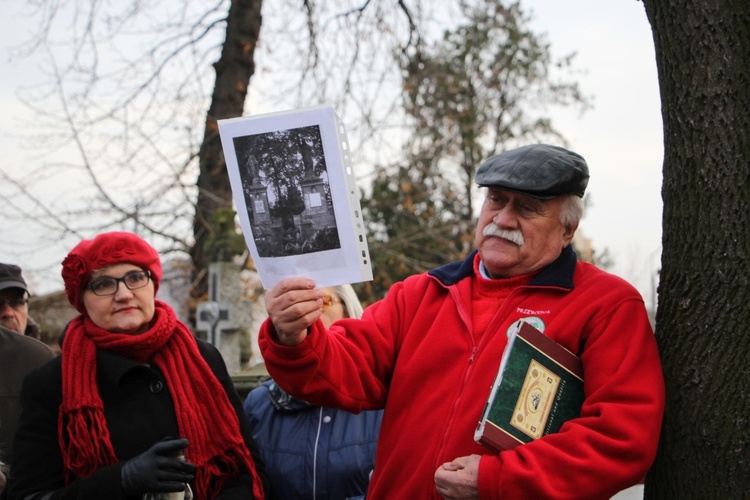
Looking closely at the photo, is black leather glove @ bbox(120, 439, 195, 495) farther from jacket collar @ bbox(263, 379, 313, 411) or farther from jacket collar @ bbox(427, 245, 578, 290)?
jacket collar @ bbox(427, 245, 578, 290)

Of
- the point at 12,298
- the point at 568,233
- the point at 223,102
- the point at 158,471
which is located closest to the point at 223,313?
the point at 223,102

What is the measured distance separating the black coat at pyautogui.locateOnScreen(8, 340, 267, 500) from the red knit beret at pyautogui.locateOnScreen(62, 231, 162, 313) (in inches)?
9.6

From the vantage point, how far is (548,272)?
2363mm

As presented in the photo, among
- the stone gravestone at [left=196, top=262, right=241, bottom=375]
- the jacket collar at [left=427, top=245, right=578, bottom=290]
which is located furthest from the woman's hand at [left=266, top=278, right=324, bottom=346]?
the stone gravestone at [left=196, top=262, right=241, bottom=375]

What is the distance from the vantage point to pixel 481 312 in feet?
7.88

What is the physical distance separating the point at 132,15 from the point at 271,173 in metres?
8.93

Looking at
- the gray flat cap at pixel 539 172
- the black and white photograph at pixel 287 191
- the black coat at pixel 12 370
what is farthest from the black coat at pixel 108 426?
the gray flat cap at pixel 539 172

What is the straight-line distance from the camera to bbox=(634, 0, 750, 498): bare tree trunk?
7.09ft

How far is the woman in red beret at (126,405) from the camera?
2.69 meters

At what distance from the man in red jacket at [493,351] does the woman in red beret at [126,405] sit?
26.5 inches

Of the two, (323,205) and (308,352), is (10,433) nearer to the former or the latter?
(308,352)

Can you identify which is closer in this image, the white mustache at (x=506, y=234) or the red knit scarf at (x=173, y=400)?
the white mustache at (x=506, y=234)

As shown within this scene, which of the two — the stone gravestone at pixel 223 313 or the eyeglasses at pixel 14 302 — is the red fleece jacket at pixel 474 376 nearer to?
the eyeglasses at pixel 14 302

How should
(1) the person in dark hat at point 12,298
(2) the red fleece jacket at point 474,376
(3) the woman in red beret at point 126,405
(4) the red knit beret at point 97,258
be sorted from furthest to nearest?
1. (1) the person in dark hat at point 12,298
2. (4) the red knit beret at point 97,258
3. (3) the woman in red beret at point 126,405
4. (2) the red fleece jacket at point 474,376
